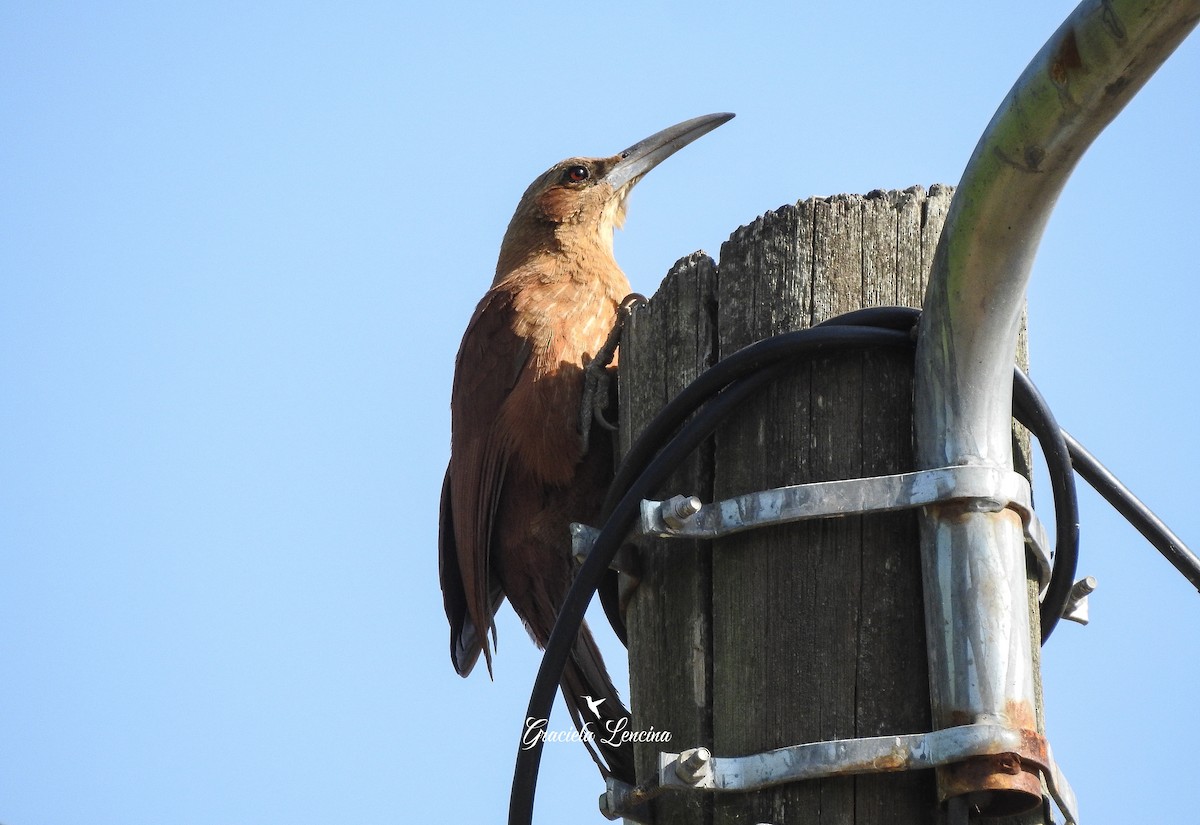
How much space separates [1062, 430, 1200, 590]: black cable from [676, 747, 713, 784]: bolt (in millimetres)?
1043

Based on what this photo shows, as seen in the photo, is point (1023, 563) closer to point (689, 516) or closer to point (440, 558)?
point (689, 516)

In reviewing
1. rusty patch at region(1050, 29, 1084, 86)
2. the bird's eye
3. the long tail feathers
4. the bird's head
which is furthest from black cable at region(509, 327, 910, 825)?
the bird's eye

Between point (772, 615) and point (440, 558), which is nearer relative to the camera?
point (772, 615)

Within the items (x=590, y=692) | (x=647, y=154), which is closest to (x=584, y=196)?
(x=647, y=154)

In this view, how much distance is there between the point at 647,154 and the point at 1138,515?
3615mm

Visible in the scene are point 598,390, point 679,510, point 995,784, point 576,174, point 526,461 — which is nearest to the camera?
point 995,784

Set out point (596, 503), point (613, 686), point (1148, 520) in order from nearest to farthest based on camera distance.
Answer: point (1148, 520) < point (613, 686) < point (596, 503)

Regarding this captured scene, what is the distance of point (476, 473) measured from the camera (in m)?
4.40

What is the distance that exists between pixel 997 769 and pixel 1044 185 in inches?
33.8

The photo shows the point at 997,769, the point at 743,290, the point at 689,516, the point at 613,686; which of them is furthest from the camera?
the point at 613,686

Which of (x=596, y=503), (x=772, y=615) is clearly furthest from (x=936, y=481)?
(x=596, y=503)

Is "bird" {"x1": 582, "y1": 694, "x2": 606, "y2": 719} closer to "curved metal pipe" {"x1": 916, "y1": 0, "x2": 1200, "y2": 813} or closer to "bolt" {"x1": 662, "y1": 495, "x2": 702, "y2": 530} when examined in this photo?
"bolt" {"x1": 662, "y1": 495, "x2": 702, "y2": 530}

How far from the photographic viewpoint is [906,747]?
1.96 metres

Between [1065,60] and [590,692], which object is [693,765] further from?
[590,692]
